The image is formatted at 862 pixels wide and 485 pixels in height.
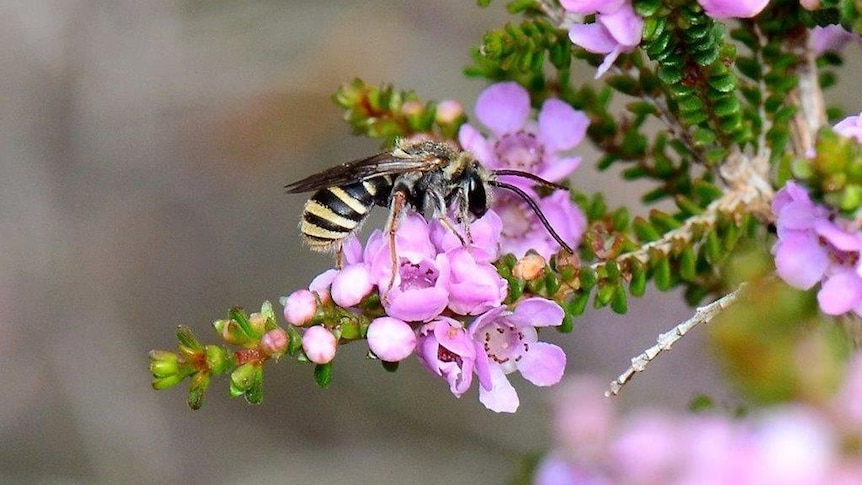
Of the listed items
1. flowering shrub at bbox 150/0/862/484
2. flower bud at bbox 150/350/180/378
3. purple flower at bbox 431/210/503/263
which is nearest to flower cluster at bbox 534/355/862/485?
flowering shrub at bbox 150/0/862/484

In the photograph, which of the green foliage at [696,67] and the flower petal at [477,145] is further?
the flower petal at [477,145]

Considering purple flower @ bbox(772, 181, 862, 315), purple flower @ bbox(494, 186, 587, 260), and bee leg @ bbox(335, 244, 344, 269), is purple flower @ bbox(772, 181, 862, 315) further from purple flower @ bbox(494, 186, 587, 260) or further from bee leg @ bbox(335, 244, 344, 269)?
bee leg @ bbox(335, 244, 344, 269)

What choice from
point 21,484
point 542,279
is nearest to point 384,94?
point 542,279

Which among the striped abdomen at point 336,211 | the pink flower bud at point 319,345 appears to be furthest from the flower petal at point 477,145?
the pink flower bud at point 319,345

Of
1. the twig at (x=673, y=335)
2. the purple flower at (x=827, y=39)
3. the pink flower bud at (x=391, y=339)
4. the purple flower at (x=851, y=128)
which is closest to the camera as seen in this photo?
the purple flower at (x=851, y=128)

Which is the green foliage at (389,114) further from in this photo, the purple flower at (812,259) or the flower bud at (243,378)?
the purple flower at (812,259)

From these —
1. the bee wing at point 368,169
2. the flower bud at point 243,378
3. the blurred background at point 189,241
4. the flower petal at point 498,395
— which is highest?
the flower bud at point 243,378

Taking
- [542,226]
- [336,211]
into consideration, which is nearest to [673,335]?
[542,226]

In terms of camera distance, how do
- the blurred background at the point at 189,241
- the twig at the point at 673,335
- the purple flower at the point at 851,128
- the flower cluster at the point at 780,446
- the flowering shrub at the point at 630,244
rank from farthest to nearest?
the blurred background at the point at 189,241 < the twig at the point at 673,335 < the purple flower at the point at 851,128 < the flowering shrub at the point at 630,244 < the flower cluster at the point at 780,446
